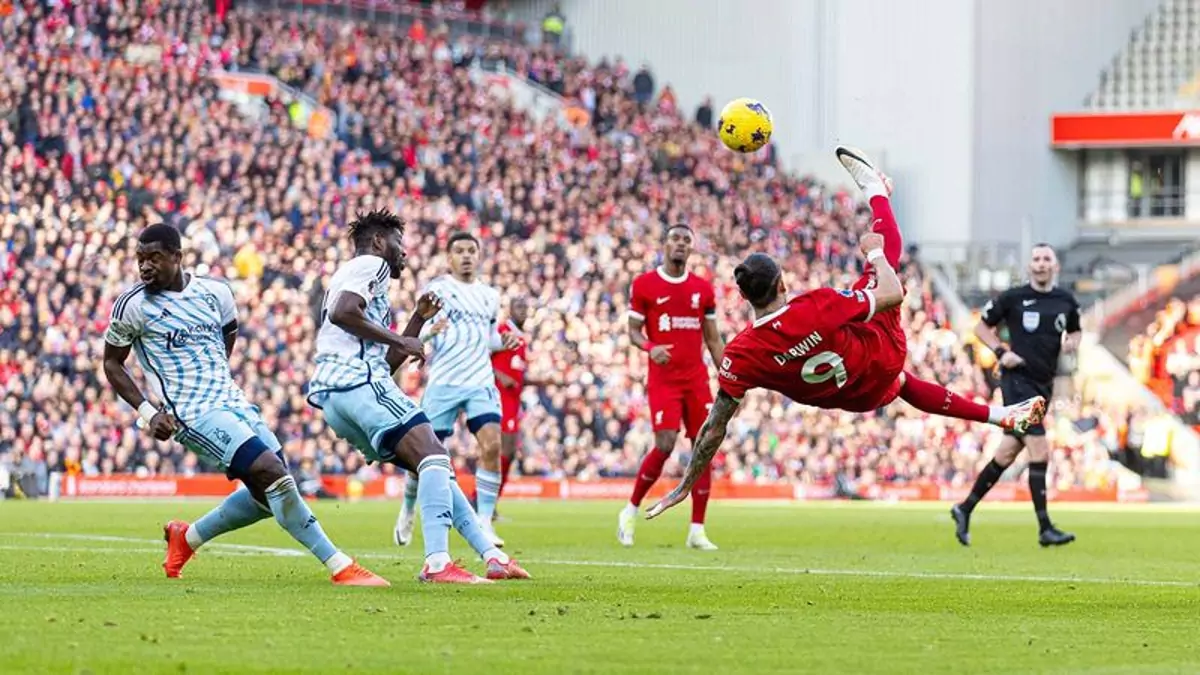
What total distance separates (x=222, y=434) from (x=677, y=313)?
8.10 metres

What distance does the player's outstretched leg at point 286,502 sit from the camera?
12.7 metres

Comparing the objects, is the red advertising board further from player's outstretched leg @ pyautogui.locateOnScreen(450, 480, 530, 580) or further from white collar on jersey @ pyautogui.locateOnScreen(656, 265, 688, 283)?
player's outstretched leg @ pyautogui.locateOnScreen(450, 480, 530, 580)

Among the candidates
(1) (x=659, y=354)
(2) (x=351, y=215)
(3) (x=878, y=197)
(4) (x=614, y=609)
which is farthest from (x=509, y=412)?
(2) (x=351, y=215)

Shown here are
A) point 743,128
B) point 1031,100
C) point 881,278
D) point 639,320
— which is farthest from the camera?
point 1031,100

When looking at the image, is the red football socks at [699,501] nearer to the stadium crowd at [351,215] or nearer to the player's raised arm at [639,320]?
the player's raised arm at [639,320]

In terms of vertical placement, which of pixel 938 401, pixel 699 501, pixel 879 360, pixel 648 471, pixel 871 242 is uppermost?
pixel 871 242

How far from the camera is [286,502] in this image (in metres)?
12.7

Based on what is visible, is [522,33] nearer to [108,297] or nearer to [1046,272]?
[108,297]

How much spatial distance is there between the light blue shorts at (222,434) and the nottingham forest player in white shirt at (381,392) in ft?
1.73

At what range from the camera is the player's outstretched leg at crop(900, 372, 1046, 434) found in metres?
14.8

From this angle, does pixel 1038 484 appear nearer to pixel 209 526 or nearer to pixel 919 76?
pixel 209 526

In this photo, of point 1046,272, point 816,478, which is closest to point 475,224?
point 816,478

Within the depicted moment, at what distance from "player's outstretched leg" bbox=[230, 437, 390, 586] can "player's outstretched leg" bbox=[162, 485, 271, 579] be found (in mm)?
451

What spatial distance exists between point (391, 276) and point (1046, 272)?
908cm
